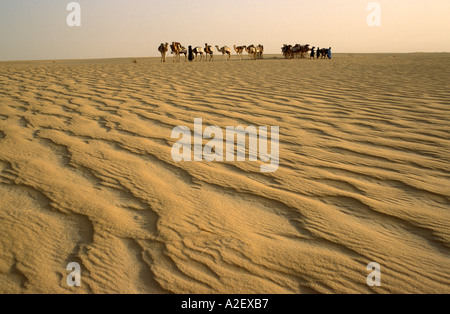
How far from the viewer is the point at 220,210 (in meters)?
1.44

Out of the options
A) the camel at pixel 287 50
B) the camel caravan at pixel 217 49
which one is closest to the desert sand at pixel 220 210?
the camel caravan at pixel 217 49

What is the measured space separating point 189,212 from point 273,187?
1.63 feet

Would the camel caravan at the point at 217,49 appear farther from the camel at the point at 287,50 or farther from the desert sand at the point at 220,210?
the desert sand at the point at 220,210

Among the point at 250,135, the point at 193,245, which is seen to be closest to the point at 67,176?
the point at 193,245

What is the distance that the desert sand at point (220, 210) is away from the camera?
105 centimetres

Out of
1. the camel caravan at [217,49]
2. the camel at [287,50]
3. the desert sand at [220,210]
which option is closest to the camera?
the desert sand at [220,210]

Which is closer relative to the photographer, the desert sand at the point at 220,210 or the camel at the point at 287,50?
the desert sand at the point at 220,210

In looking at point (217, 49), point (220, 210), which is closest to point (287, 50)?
point (217, 49)

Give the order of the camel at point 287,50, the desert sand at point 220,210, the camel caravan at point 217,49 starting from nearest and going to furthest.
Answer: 1. the desert sand at point 220,210
2. the camel caravan at point 217,49
3. the camel at point 287,50

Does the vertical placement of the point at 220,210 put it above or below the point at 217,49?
below

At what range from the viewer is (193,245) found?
119cm

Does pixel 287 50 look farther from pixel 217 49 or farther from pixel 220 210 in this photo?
pixel 220 210

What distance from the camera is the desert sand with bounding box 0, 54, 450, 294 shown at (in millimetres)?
1049

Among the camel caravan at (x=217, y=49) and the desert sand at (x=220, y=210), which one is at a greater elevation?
the camel caravan at (x=217, y=49)
